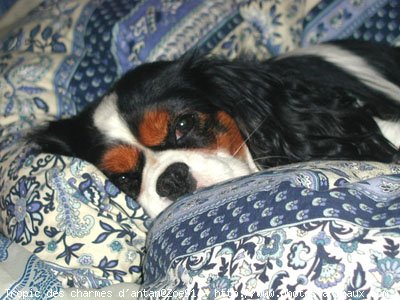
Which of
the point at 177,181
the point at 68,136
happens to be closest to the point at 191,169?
the point at 177,181

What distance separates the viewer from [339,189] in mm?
1136

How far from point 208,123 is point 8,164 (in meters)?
0.70

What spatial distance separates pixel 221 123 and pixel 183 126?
0.14 metres

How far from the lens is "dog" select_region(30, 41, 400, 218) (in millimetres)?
1807

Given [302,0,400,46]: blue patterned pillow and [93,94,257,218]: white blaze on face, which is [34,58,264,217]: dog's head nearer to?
[93,94,257,218]: white blaze on face

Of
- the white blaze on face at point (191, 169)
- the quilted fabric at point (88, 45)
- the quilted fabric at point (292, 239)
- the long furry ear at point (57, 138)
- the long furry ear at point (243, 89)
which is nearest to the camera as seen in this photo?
the quilted fabric at point (292, 239)

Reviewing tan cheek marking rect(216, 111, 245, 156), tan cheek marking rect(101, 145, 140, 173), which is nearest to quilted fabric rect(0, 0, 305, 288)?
tan cheek marking rect(101, 145, 140, 173)

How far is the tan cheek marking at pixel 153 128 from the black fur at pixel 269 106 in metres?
0.02

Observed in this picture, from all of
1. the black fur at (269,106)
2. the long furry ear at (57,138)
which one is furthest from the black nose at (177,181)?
the long furry ear at (57,138)

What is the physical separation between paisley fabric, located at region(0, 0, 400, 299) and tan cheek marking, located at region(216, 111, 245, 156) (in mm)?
335

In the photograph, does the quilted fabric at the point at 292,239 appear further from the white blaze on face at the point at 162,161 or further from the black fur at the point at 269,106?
the black fur at the point at 269,106

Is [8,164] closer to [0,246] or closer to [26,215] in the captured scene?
[26,215]

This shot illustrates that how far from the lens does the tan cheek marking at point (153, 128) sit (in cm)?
182

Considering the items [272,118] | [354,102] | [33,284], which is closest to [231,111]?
[272,118]
